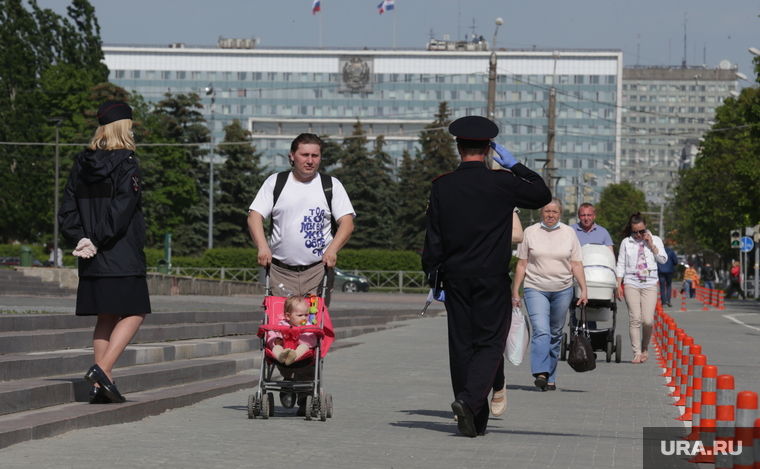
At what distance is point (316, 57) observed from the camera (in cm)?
13925

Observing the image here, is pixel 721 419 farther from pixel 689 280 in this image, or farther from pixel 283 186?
pixel 689 280

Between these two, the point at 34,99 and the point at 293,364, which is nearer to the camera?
the point at 293,364

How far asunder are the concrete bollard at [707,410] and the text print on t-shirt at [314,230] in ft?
Answer: 9.44

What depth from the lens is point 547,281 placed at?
11516 mm

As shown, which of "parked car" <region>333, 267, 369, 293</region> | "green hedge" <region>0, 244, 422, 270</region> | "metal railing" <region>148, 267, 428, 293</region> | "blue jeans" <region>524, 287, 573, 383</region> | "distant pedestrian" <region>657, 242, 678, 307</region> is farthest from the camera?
"green hedge" <region>0, 244, 422, 270</region>

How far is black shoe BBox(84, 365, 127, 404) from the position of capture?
7882mm

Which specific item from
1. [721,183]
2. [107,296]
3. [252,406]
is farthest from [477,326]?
[721,183]

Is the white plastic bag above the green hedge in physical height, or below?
above

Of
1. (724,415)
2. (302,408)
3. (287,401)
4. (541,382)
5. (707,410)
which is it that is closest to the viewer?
(724,415)

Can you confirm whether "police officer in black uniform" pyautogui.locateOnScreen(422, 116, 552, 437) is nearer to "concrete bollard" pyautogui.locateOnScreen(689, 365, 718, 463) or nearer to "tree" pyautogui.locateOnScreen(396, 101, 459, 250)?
"concrete bollard" pyautogui.locateOnScreen(689, 365, 718, 463)

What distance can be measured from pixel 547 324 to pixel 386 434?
391 cm

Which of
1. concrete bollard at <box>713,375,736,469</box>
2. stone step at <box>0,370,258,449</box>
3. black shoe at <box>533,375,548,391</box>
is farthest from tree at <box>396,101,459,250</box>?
concrete bollard at <box>713,375,736,469</box>

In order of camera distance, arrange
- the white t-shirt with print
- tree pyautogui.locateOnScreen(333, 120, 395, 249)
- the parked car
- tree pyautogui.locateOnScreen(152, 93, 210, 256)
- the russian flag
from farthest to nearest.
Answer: the russian flag < tree pyautogui.locateOnScreen(333, 120, 395, 249) < tree pyautogui.locateOnScreen(152, 93, 210, 256) < the parked car < the white t-shirt with print

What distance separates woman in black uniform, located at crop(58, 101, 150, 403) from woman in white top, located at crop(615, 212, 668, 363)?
8715mm
